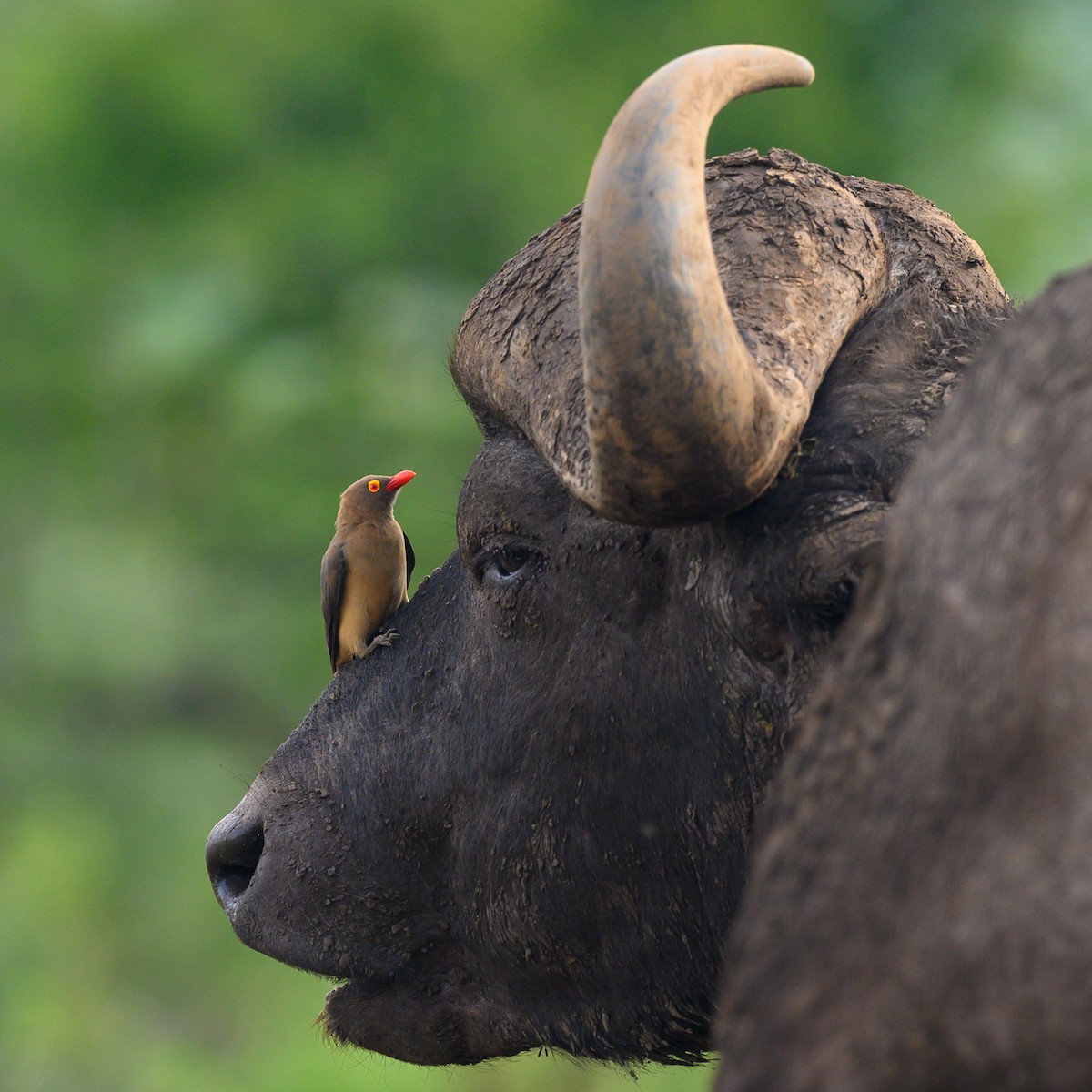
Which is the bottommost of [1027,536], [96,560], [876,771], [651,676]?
[96,560]

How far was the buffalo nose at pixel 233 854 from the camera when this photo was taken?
304 cm

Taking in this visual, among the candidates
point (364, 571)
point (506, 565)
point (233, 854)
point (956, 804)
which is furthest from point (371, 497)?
point (956, 804)

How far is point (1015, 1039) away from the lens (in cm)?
113

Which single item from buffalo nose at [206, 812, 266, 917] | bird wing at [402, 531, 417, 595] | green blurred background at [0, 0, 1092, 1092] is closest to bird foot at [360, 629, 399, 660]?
buffalo nose at [206, 812, 266, 917]

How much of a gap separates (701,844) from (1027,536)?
3.71 ft

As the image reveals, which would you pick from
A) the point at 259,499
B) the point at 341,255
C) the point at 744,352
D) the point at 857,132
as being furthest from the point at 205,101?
the point at 744,352

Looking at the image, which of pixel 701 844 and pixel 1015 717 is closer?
pixel 1015 717

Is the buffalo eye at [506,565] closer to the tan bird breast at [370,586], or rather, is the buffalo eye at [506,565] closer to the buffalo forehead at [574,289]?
the buffalo forehead at [574,289]

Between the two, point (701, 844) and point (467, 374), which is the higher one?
point (467, 374)

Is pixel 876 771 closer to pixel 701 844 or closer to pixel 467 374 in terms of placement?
pixel 701 844

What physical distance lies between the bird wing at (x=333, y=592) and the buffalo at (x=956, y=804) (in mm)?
2118

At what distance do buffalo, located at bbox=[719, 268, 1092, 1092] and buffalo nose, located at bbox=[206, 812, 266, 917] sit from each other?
1901 millimetres

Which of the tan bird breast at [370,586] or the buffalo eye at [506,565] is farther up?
→ the buffalo eye at [506,565]

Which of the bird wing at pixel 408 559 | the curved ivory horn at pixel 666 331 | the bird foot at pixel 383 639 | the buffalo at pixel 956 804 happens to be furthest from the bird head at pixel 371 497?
the buffalo at pixel 956 804
